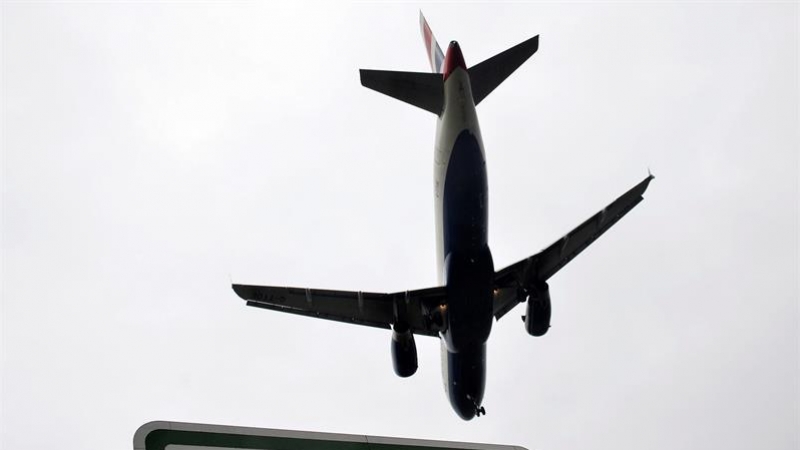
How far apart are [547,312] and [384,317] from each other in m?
5.81

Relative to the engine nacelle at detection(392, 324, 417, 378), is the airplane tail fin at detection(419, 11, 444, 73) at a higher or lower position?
higher

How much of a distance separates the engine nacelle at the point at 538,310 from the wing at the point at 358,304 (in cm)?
314

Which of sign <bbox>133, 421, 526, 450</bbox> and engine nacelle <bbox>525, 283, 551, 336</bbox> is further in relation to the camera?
engine nacelle <bbox>525, 283, 551, 336</bbox>

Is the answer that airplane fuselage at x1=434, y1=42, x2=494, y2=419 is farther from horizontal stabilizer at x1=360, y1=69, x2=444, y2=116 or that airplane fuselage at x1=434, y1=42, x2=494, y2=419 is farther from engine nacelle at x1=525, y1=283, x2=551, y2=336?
engine nacelle at x1=525, y1=283, x2=551, y2=336

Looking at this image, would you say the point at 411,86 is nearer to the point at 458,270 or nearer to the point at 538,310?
the point at 458,270

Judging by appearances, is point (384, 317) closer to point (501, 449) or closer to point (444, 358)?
point (444, 358)

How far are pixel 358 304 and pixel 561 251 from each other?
24.1 ft

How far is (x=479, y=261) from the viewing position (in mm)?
21531

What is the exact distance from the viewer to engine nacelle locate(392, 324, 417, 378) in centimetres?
2392

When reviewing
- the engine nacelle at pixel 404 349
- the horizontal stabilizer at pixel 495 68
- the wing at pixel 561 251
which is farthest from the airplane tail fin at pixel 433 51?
the engine nacelle at pixel 404 349

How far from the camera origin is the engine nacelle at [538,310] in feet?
78.4

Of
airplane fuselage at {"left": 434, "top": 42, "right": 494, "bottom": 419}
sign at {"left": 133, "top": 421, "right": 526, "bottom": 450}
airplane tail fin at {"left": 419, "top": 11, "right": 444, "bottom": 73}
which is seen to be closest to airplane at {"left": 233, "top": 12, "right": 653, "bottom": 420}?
airplane fuselage at {"left": 434, "top": 42, "right": 494, "bottom": 419}

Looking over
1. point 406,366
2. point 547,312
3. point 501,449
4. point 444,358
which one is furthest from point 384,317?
point 501,449

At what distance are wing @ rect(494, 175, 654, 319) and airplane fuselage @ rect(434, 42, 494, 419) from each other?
83.3 inches
